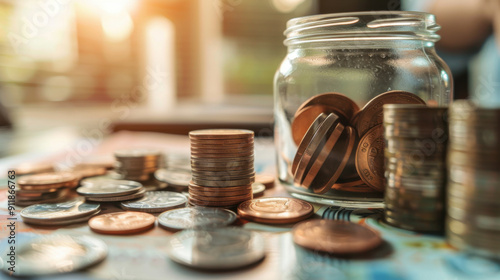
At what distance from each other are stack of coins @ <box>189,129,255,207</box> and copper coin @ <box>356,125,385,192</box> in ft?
0.88

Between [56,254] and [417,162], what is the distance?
653mm

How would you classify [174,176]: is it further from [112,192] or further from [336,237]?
[336,237]

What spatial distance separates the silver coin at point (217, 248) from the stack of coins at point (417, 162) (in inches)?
11.3

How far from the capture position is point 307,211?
2.84 ft

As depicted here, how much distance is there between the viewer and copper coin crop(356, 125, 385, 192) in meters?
0.88

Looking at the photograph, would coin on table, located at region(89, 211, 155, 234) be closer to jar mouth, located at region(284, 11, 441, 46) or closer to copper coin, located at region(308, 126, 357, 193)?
copper coin, located at region(308, 126, 357, 193)

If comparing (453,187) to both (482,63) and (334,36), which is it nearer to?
(334,36)

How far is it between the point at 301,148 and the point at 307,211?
0.48ft

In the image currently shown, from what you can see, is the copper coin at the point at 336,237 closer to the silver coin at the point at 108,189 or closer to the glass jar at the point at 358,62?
the glass jar at the point at 358,62

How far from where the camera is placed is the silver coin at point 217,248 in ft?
1.98

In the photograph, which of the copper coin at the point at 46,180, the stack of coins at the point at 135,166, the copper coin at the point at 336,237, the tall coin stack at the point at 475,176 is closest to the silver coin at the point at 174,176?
the stack of coins at the point at 135,166

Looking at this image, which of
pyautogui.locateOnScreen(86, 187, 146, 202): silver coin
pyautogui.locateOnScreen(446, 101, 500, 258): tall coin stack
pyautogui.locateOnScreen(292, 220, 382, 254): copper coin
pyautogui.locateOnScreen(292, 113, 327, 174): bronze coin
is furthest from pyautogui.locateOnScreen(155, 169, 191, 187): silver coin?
pyautogui.locateOnScreen(446, 101, 500, 258): tall coin stack

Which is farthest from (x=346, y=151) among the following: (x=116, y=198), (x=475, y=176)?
(x=116, y=198)

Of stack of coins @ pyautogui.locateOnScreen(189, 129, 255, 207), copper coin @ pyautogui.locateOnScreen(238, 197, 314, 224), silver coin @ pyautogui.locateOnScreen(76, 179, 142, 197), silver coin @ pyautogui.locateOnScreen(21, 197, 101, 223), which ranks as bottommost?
silver coin @ pyautogui.locateOnScreen(21, 197, 101, 223)
